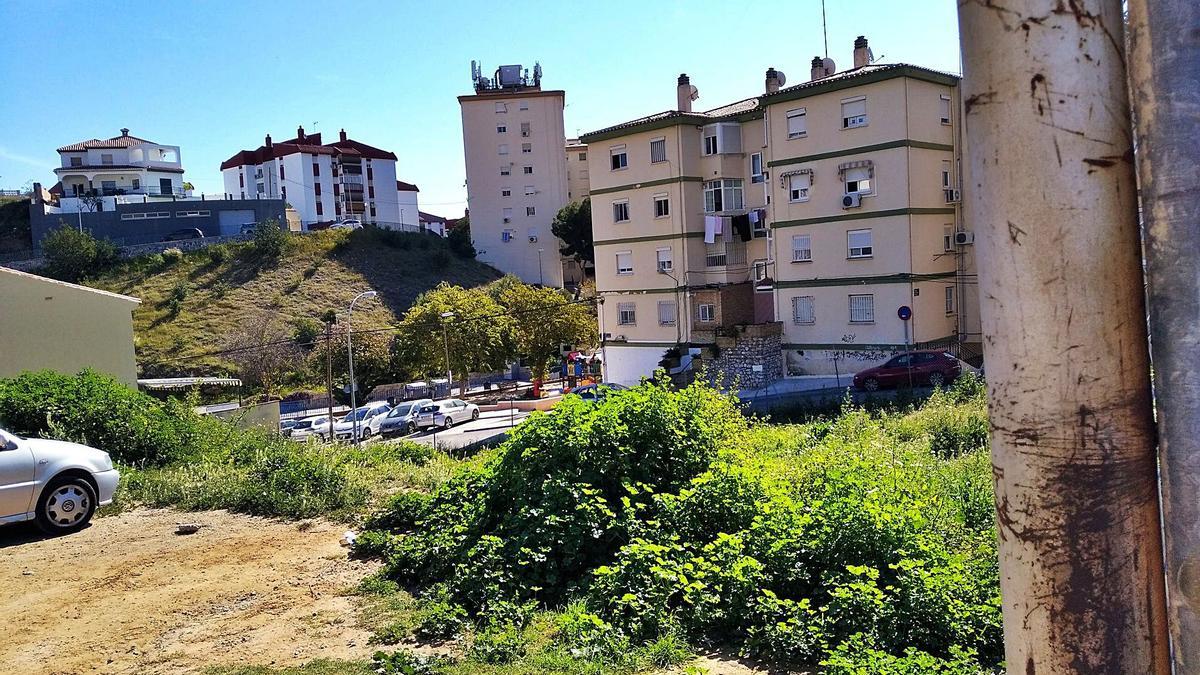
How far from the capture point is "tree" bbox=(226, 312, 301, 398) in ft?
180

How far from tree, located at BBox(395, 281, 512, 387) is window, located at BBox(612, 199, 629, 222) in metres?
11.0

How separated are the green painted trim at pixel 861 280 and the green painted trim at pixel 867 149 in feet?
15.8

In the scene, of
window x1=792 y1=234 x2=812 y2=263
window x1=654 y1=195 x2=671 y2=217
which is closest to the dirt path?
window x1=792 y1=234 x2=812 y2=263

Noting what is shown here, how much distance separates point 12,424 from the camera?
13812 mm

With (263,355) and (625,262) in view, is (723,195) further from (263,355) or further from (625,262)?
(263,355)

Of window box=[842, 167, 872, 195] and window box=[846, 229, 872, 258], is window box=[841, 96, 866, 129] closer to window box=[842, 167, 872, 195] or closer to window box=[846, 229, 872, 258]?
window box=[842, 167, 872, 195]

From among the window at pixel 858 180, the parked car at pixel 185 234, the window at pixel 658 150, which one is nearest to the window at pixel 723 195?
the window at pixel 658 150

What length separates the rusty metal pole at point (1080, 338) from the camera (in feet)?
6.71

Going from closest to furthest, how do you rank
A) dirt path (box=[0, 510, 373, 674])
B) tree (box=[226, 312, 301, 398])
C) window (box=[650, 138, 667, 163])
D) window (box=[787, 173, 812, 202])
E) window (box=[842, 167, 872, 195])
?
1. dirt path (box=[0, 510, 373, 674])
2. window (box=[842, 167, 872, 195])
3. window (box=[787, 173, 812, 202])
4. window (box=[650, 138, 667, 163])
5. tree (box=[226, 312, 301, 398])

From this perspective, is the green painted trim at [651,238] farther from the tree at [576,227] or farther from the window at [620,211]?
the tree at [576,227]

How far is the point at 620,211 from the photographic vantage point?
43812 mm

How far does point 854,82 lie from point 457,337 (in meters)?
26.4

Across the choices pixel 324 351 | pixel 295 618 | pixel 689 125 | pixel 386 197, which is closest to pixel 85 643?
pixel 295 618

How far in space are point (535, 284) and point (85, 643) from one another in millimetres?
72827
